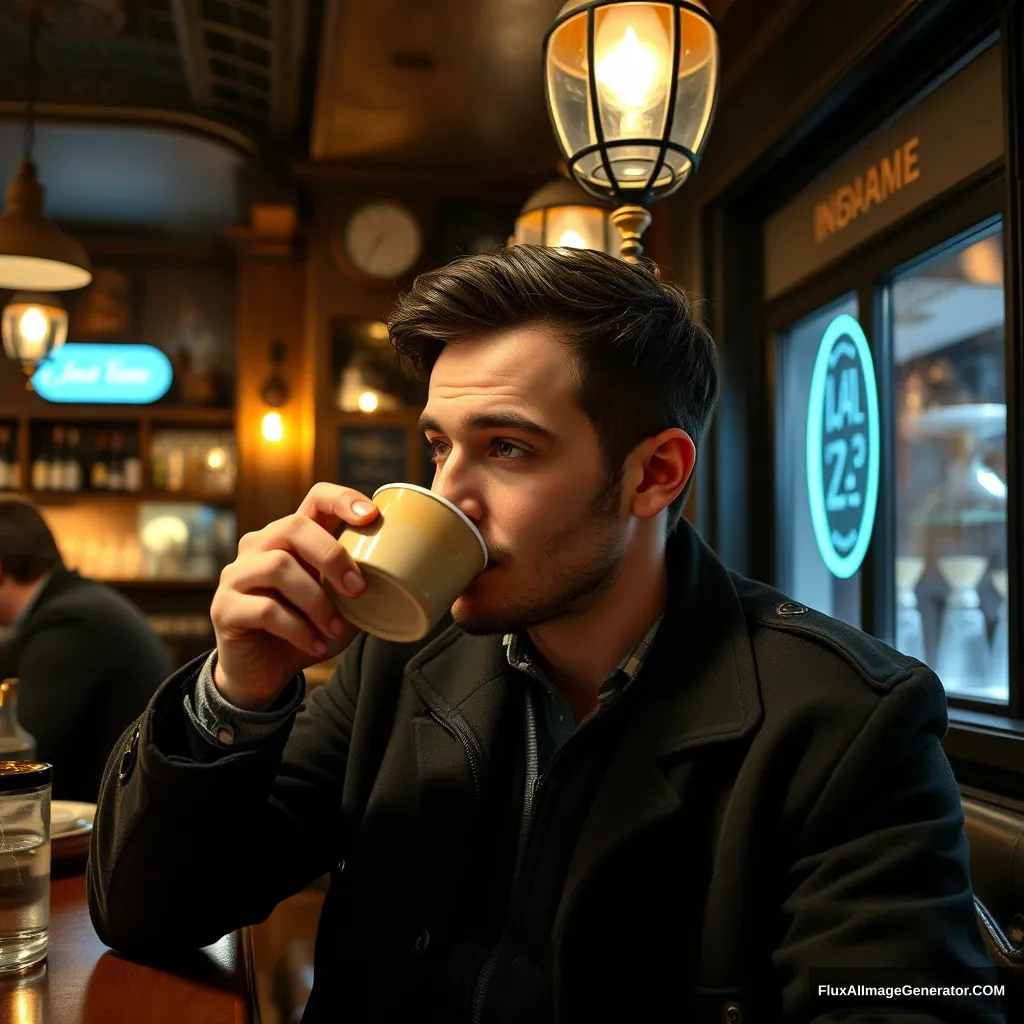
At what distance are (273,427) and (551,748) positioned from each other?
4.77 metres

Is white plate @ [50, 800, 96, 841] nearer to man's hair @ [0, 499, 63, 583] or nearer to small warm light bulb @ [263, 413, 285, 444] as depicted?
man's hair @ [0, 499, 63, 583]

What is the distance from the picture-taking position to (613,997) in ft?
3.72

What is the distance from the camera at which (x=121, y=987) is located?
42.3 inches

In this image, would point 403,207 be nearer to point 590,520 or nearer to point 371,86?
point 371,86

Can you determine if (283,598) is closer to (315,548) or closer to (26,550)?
(315,548)

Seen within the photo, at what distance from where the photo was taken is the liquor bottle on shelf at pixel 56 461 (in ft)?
20.6

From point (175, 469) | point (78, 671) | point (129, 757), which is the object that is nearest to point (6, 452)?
point (175, 469)

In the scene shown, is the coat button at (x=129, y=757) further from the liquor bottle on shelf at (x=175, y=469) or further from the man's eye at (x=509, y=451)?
the liquor bottle on shelf at (x=175, y=469)

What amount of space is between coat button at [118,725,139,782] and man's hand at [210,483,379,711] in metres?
0.12

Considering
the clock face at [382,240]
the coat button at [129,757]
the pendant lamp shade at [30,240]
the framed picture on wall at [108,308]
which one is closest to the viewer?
the coat button at [129,757]

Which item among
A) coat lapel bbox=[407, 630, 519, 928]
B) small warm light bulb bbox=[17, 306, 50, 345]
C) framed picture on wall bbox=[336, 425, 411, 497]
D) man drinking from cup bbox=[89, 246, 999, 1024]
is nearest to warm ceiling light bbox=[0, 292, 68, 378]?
small warm light bulb bbox=[17, 306, 50, 345]

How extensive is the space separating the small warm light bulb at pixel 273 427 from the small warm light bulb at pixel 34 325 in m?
1.85

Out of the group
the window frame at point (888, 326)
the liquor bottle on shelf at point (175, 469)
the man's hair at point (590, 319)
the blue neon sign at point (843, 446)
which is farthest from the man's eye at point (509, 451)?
the liquor bottle on shelf at point (175, 469)

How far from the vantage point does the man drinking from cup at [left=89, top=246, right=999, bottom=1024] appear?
1079mm
